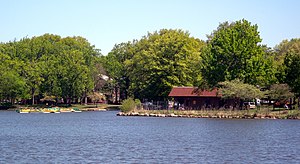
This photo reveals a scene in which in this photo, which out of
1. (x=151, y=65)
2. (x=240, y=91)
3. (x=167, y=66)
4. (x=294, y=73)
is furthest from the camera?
(x=151, y=65)

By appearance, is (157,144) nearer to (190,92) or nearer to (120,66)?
(190,92)

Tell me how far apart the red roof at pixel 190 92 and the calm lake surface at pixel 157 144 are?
2720 cm

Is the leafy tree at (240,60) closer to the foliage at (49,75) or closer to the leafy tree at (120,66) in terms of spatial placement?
the leafy tree at (120,66)

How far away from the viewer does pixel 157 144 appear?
4303 centimetres

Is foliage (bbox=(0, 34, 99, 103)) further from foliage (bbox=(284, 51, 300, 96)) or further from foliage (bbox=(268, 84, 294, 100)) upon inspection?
foliage (bbox=(284, 51, 300, 96))

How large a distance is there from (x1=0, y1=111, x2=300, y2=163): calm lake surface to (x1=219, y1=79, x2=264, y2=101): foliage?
15.5 m

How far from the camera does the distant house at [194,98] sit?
8844 cm

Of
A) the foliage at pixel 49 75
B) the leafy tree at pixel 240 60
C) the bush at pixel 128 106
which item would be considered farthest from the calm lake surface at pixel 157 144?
the foliage at pixel 49 75

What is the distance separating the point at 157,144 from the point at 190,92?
154ft

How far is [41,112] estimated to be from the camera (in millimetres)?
106438

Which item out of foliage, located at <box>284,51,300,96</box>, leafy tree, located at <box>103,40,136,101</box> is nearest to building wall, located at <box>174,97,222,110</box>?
foliage, located at <box>284,51,300,96</box>

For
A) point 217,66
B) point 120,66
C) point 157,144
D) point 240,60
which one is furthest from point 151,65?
point 157,144

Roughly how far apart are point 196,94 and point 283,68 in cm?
1514

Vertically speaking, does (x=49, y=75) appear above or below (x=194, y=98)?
above
